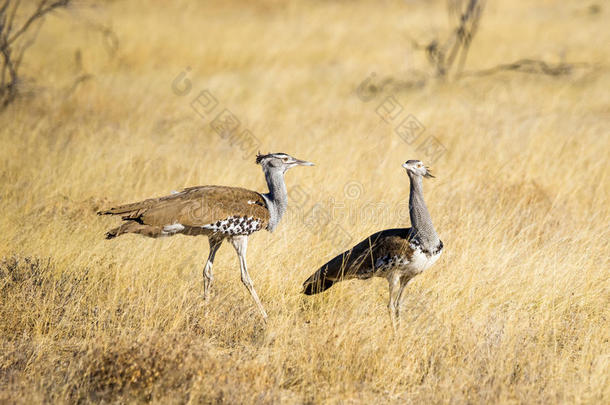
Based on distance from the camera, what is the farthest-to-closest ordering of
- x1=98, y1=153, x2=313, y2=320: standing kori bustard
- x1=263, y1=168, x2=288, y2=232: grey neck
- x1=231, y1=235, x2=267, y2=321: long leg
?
x1=263, y1=168, x2=288, y2=232: grey neck < x1=231, y1=235, x2=267, y2=321: long leg < x1=98, y1=153, x2=313, y2=320: standing kori bustard

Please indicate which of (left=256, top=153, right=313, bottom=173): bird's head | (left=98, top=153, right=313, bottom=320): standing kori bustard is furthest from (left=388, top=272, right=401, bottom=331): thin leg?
(left=256, top=153, right=313, bottom=173): bird's head

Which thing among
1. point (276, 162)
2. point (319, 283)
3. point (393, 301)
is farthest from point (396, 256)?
point (276, 162)

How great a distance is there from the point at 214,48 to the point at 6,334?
1012 centimetres

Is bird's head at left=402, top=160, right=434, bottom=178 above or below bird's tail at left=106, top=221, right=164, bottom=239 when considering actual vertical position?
above

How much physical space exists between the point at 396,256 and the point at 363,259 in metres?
0.25

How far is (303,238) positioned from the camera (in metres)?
5.57

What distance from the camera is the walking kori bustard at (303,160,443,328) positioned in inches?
163

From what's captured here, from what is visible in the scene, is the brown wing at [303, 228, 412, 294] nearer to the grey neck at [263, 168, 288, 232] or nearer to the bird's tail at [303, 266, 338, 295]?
the bird's tail at [303, 266, 338, 295]

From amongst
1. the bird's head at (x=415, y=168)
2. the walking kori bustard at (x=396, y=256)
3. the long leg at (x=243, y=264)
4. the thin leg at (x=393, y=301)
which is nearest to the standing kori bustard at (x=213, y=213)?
the long leg at (x=243, y=264)

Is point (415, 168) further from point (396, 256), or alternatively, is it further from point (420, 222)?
point (396, 256)

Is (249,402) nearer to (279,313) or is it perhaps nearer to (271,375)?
(271,375)

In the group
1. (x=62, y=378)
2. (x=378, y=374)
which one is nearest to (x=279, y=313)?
(x=378, y=374)

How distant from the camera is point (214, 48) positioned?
43.8 ft

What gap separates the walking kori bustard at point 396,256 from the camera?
4137 mm
